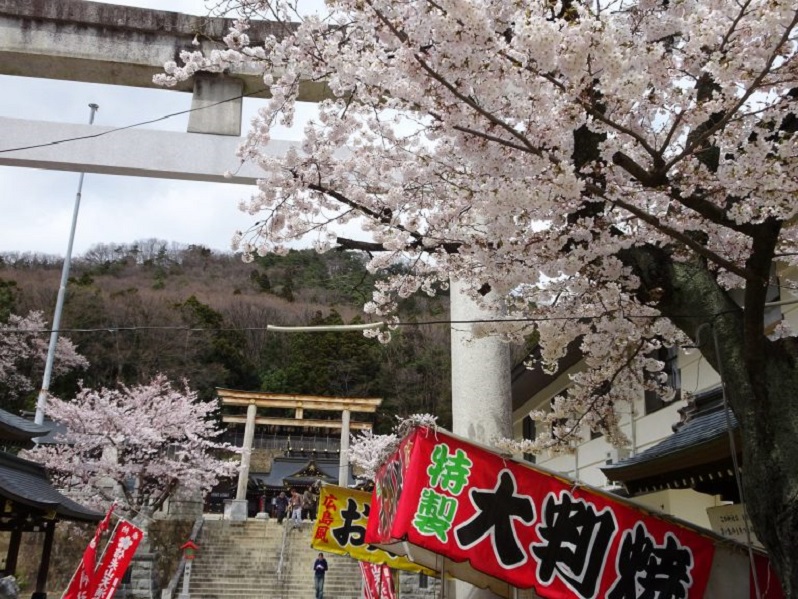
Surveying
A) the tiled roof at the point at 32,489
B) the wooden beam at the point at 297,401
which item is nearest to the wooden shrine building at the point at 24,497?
the tiled roof at the point at 32,489

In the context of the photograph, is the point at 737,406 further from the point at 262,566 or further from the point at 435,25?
the point at 262,566

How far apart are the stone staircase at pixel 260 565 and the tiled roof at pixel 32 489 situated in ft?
22.8

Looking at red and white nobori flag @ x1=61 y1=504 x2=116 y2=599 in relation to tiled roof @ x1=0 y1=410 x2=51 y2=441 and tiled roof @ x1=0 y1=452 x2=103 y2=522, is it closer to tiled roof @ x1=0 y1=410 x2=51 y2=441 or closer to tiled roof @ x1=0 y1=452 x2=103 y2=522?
tiled roof @ x1=0 y1=452 x2=103 y2=522

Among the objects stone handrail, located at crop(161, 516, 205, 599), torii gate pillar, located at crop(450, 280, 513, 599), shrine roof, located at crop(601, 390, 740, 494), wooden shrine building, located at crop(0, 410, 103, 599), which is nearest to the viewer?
shrine roof, located at crop(601, 390, 740, 494)

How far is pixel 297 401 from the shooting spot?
31609 mm

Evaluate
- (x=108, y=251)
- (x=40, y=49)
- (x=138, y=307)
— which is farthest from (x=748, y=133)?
(x=108, y=251)

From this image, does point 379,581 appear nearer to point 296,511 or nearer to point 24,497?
point 24,497

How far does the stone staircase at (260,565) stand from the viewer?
778 inches

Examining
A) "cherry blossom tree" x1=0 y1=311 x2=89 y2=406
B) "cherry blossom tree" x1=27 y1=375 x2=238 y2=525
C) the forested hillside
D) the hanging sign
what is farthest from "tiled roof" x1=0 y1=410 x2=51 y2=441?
"cherry blossom tree" x1=0 y1=311 x2=89 y2=406

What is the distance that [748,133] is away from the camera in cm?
383

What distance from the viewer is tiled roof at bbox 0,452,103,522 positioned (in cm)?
1049

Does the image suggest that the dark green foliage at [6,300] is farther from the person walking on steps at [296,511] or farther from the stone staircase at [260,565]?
the person walking on steps at [296,511]

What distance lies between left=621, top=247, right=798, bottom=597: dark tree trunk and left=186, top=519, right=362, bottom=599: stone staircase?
1817 centimetres

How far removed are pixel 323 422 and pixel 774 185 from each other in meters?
33.4
